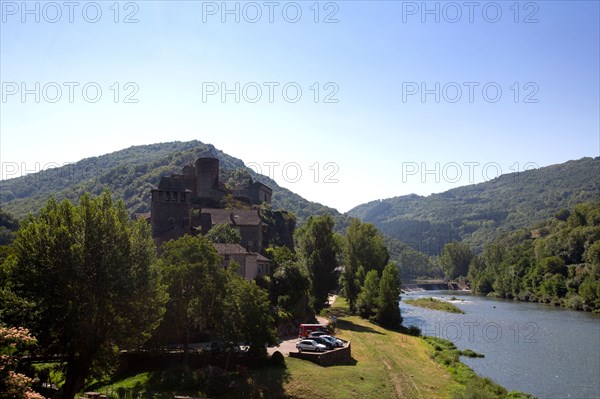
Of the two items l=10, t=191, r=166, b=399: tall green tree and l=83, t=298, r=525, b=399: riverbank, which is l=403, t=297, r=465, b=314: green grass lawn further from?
l=10, t=191, r=166, b=399: tall green tree

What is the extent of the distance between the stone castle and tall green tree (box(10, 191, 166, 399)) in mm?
26557

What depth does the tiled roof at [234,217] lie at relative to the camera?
8100cm

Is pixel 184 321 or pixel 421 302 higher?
pixel 184 321

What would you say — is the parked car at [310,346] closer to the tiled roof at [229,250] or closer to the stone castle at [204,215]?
the stone castle at [204,215]

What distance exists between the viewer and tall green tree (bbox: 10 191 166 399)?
31.9 metres

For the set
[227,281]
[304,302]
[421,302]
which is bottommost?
[421,302]

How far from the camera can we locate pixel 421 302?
13325cm

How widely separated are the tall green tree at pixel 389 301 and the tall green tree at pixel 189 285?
40487 millimetres

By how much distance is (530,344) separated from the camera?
6975 centimetres

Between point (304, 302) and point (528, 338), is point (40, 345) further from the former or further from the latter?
point (528, 338)

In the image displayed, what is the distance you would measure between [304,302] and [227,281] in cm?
2015

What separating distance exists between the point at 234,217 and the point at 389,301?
28.0 metres

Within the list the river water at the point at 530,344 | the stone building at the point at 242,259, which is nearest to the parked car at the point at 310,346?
the stone building at the point at 242,259

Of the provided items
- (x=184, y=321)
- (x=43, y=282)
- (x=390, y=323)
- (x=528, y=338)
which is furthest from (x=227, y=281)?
(x=528, y=338)
